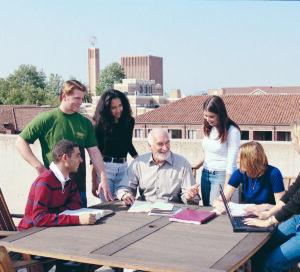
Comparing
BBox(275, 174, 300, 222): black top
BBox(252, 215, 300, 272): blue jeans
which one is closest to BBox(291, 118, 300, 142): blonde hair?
BBox(275, 174, 300, 222): black top

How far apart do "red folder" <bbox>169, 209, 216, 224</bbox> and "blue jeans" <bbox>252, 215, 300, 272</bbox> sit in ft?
1.47

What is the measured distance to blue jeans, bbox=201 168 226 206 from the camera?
159 inches

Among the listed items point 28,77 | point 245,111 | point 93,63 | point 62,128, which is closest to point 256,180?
point 62,128

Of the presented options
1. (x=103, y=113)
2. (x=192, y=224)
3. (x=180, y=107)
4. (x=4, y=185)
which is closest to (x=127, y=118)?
(x=103, y=113)

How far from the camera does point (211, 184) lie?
408 centimetres

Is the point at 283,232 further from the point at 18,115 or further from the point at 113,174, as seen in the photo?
the point at 18,115

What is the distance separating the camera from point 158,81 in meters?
167

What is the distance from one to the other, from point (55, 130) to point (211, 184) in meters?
1.47

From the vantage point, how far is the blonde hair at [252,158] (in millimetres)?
3391

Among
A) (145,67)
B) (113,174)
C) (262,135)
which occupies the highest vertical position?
(145,67)

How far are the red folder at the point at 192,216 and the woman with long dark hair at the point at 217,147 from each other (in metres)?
0.80

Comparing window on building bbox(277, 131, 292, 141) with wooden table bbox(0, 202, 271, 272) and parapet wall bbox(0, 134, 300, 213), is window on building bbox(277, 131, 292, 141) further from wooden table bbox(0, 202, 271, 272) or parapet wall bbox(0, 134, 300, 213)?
wooden table bbox(0, 202, 271, 272)

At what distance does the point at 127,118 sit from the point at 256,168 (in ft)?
4.59

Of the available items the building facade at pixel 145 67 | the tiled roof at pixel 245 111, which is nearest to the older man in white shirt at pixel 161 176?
the tiled roof at pixel 245 111
